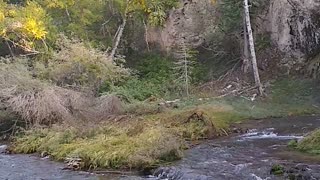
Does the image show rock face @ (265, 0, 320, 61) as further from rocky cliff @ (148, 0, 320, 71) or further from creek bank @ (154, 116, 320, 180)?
creek bank @ (154, 116, 320, 180)

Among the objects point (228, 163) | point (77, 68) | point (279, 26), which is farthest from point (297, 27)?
point (228, 163)

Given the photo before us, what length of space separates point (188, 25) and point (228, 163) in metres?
22.1

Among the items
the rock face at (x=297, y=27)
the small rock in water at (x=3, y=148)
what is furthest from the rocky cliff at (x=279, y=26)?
the small rock in water at (x=3, y=148)

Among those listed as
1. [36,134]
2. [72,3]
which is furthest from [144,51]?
[36,134]

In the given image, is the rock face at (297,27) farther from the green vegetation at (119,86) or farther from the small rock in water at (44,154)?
the small rock in water at (44,154)

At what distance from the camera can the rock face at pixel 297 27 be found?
28438 mm

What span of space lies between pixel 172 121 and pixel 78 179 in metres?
7.47

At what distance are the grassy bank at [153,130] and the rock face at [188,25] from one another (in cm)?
819

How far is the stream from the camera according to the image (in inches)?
517

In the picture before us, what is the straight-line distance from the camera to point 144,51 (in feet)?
119

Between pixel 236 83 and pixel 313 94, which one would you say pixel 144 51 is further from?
pixel 313 94

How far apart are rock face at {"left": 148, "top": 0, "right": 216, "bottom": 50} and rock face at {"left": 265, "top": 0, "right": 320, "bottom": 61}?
499 centimetres

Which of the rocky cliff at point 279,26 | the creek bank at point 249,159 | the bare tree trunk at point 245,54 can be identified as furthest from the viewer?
the bare tree trunk at point 245,54

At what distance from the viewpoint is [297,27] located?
29.0 metres
